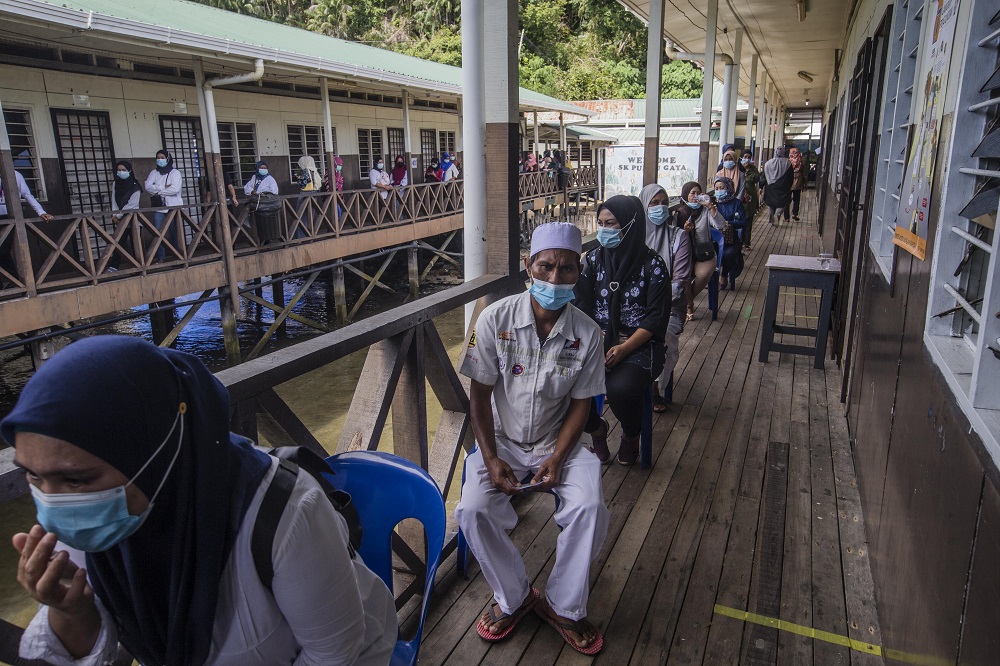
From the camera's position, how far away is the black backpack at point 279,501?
1.09m

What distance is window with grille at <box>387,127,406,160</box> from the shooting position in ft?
51.4

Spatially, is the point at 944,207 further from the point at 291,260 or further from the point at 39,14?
the point at 291,260

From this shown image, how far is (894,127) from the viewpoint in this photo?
324 centimetres

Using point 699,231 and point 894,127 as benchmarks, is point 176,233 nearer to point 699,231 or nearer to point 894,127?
point 699,231

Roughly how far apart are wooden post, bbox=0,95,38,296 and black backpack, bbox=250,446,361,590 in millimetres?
6992

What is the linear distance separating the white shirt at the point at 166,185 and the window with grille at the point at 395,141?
6829mm

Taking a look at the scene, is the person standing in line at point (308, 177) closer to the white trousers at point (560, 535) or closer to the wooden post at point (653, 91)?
the wooden post at point (653, 91)

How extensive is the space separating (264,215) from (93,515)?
948 cm

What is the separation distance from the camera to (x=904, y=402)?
7.05ft

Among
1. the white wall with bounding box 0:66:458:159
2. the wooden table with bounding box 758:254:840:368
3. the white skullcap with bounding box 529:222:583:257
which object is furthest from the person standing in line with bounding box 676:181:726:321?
the white wall with bounding box 0:66:458:159

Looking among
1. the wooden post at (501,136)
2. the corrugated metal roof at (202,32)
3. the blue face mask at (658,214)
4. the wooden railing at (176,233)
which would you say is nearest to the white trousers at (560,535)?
the wooden post at (501,136)

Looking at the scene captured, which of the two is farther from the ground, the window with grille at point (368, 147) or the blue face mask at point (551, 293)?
the window with grille at point (368, 147)

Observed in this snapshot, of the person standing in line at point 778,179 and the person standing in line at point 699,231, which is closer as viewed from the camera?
the person standing in line at point 699,231

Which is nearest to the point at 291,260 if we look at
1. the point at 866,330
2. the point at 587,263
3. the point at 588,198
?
the point at 587,263
